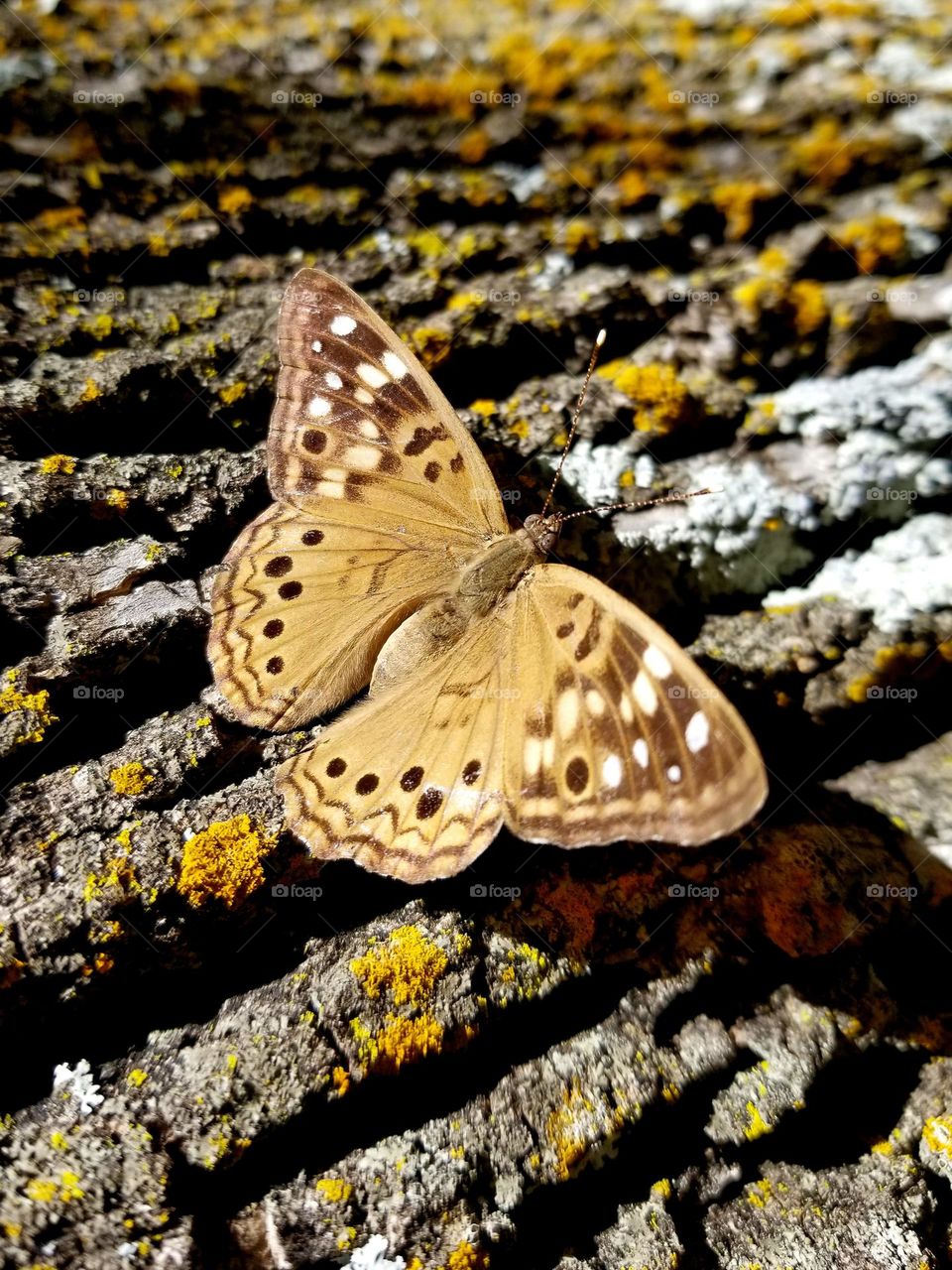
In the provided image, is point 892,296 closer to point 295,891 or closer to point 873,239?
point 873,239

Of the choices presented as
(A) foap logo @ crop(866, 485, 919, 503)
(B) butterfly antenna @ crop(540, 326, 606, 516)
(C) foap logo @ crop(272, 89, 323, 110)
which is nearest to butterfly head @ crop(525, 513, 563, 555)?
(B) butterfly antenna @ crop(540, 326, 606, 516)

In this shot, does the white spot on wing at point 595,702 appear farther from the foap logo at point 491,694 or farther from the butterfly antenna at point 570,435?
the butterfly antenna at point 570,435

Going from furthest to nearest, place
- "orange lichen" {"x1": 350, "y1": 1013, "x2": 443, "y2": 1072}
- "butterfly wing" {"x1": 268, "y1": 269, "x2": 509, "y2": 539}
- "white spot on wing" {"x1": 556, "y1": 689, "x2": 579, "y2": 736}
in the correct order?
"butterfly wing" {"x1": 268, "y1": 269, "x2": 509, "y2": 539}, "white spot on wing" {"x1": 556, "y1": 689, "x2": 579, "y2": 736}, "orange lichen" {"x1": 350, "y1": 1013, "x2": 443, "y2": 1072}

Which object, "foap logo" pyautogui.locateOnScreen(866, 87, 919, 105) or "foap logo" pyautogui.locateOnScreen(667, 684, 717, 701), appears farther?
"foap logo" pyautogui.locateOnScreen(866, 87, 919, 105)

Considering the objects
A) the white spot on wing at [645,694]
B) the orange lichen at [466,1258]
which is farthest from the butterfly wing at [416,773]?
the orange lichen at [466,1258]

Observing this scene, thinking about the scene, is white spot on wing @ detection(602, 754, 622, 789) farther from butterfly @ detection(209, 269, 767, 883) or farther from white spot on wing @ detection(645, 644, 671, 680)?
white spot on wing @ detection(645, 644, 671, 680)
